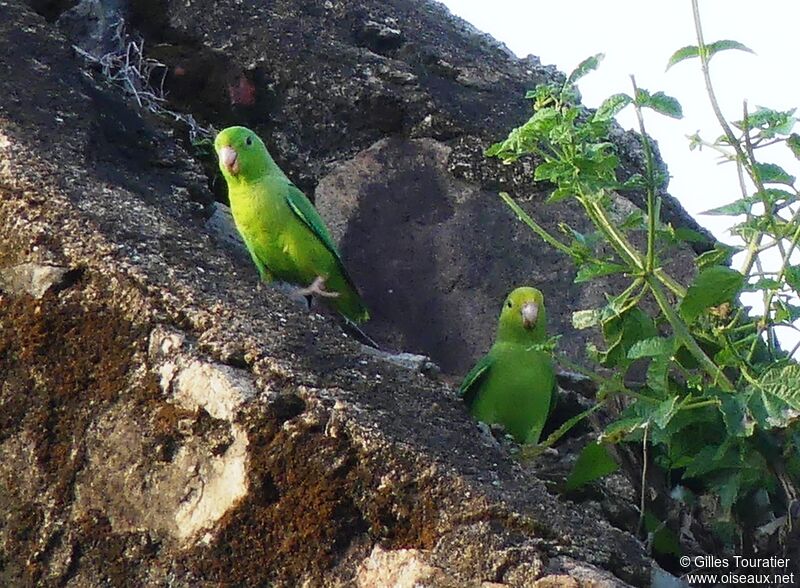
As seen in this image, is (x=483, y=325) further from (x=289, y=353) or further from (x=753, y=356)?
(x=289, y=353)

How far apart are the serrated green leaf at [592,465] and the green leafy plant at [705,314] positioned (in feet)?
0.04

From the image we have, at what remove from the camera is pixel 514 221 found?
4457mm

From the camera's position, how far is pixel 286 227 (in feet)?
14.6

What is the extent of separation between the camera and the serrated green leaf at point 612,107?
9.08 ft

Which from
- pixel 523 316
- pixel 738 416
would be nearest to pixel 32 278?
pixel 738 416

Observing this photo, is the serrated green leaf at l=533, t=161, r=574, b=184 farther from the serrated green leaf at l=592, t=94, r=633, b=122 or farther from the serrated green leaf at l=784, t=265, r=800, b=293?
the serrated green leaf at l=784, t=265, r=800, b=293

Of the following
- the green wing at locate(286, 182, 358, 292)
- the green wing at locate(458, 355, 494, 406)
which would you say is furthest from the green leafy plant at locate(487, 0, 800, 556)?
the green wing at locate(286, 182, 358, 292)

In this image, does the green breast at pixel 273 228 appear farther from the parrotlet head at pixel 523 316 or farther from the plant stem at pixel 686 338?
the plant stem at pixel 686 338

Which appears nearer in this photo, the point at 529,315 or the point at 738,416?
the point at 738,416

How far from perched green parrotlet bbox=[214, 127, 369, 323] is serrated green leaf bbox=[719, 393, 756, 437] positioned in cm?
187

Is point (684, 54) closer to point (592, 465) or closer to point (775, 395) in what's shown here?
point (775, 395)

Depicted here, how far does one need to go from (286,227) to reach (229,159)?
0.37 m

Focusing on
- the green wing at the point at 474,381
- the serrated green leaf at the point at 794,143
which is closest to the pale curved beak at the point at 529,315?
the green wing at the point at 474,381

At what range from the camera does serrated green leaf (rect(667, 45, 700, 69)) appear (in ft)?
9.16
